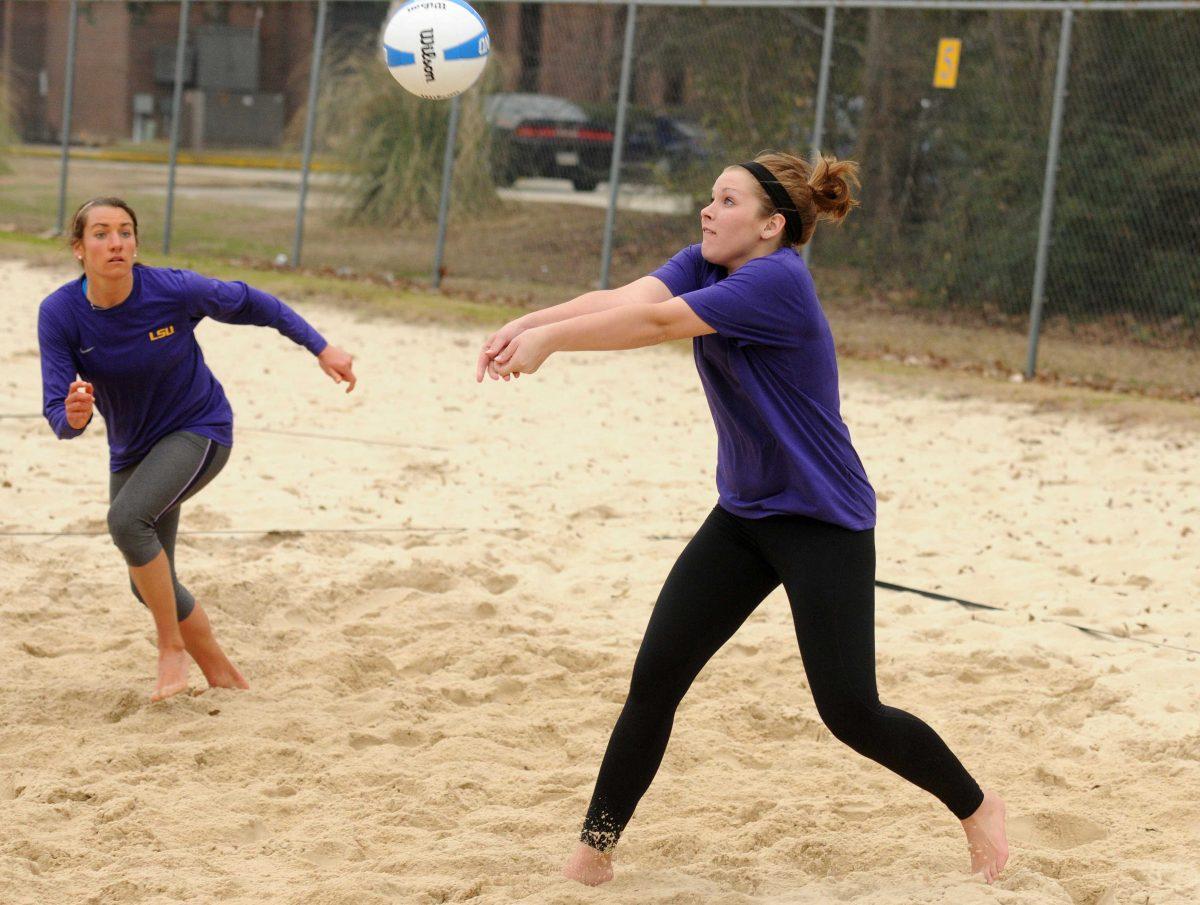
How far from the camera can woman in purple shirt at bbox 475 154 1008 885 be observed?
3.29 m

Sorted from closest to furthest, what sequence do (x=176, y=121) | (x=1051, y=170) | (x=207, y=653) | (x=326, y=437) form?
(x=207, y=653), (x=326, y=437), (x=1051, y=170), (x=176, y=121)

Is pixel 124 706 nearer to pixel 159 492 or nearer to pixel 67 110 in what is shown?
pixel 159 492

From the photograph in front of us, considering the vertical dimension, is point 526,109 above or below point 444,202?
above

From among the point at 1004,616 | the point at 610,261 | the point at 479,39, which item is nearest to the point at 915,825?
the point at 1004,616

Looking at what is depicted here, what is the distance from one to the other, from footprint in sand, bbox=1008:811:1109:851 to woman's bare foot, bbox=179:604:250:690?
2.54 metres

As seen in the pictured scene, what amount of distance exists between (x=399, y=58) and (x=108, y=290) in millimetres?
1403

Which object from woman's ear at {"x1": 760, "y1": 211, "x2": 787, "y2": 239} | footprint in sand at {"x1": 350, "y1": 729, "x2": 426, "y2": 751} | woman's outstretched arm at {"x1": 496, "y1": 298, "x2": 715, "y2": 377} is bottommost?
footprint in sand at {"x1": 350, "y1": 729, "x2": 426, "y2": 751}

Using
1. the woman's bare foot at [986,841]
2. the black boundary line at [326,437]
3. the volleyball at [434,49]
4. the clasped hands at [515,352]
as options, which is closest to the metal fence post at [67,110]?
the black boundary line at [326,437]

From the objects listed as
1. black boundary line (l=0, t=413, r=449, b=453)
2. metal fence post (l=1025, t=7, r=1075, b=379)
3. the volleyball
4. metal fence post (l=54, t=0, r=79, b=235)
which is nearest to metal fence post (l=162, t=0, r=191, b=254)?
metal fence post (l=54, t=0, r=79, b=235)

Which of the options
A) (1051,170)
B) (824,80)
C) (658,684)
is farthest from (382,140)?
(658,684)

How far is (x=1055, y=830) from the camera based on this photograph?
4027 mm

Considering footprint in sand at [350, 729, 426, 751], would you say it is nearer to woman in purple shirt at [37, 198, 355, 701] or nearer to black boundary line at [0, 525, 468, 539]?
woman in purple shirt at [37, 198, 355, 701]

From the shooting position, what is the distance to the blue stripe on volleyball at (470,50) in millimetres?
5215

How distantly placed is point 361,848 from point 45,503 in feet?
11.8
